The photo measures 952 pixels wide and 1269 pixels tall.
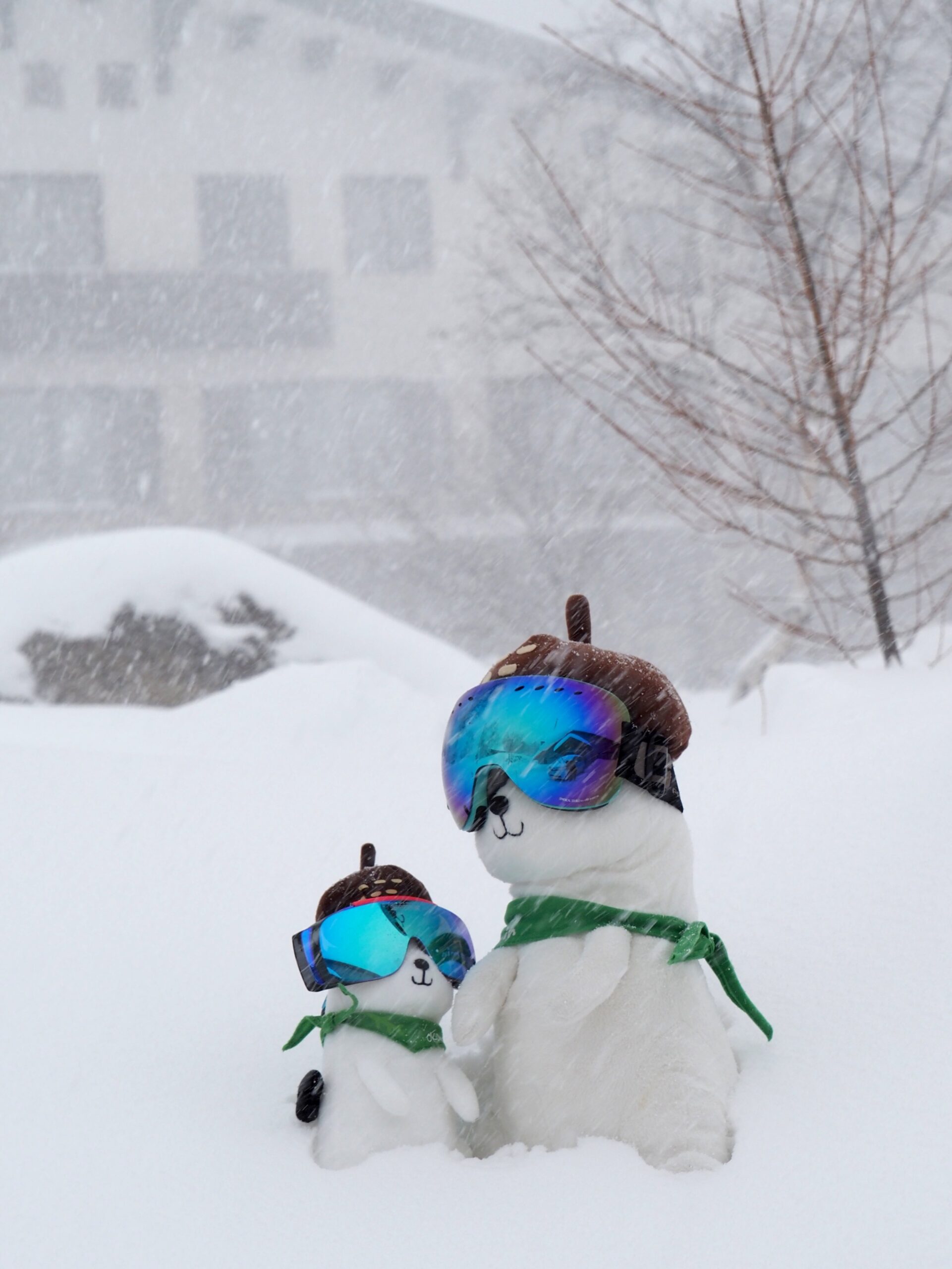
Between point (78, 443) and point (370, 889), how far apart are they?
18.9m

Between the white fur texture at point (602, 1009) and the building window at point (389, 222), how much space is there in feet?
63.2

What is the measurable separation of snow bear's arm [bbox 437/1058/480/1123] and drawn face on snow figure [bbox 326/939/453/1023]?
90 mm

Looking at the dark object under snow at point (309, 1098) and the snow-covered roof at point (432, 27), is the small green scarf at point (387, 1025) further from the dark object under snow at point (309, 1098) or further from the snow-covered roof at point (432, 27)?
the snow-covered roof at point (432, 27)

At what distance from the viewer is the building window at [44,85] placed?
734 inches

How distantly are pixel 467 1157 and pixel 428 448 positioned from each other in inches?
706

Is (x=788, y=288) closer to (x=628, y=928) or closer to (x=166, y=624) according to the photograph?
(x=628, y=928)

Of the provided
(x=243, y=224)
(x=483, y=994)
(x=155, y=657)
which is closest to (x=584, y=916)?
(x=483, y=994)

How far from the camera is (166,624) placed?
223 inches

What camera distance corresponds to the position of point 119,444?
18.8 m

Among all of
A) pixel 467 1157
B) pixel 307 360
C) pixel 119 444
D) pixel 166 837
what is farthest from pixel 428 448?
pixel 467 1157

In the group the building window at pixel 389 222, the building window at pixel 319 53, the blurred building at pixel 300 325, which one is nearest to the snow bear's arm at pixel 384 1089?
the blurred building at pixel 300 325

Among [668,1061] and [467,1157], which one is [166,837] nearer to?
[467,1157]

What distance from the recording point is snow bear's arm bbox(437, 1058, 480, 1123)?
4.80 ft

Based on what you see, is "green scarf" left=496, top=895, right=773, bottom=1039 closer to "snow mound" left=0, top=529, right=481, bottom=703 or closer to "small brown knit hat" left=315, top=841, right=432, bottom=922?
"small brown knit hat" left=315, top=841, right=432, bottom=922
